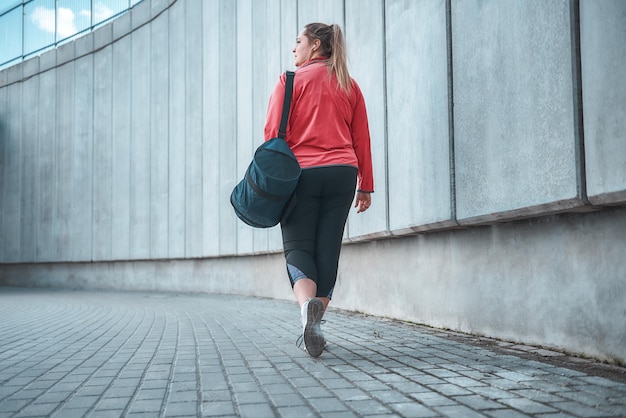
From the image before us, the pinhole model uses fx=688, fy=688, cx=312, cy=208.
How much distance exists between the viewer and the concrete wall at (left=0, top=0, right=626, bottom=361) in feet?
11.6

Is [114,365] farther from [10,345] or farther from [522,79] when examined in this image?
[522,79]

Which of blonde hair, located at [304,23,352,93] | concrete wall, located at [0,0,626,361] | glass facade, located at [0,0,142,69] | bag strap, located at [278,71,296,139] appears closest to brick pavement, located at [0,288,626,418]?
concrete wall, located at [0,0,626,361]

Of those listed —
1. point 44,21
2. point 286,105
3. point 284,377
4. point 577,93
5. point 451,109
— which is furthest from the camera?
point 44,21

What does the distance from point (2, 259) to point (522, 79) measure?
17486 millimetres

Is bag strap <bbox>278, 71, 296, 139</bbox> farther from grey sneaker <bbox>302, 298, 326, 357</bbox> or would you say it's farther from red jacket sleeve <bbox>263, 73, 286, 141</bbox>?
grey sneaker <bbox>302, 298, 326, 357</bbox>

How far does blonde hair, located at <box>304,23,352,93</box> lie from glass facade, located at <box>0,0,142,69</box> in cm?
1317

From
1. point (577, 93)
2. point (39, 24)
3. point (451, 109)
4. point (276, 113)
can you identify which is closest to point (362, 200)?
point (276, 113)

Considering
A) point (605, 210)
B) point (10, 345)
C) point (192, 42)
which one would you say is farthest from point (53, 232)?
point (605, 210)

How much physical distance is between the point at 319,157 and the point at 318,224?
15.9 inches

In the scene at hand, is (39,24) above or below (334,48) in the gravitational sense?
above

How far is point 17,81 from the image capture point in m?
18.8

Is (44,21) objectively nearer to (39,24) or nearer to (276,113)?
(39,24)

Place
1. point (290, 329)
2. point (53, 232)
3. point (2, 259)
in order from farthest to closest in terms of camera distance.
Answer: point (2, 259) → point (53, 232) → point (290, 329)

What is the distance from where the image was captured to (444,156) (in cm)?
507
